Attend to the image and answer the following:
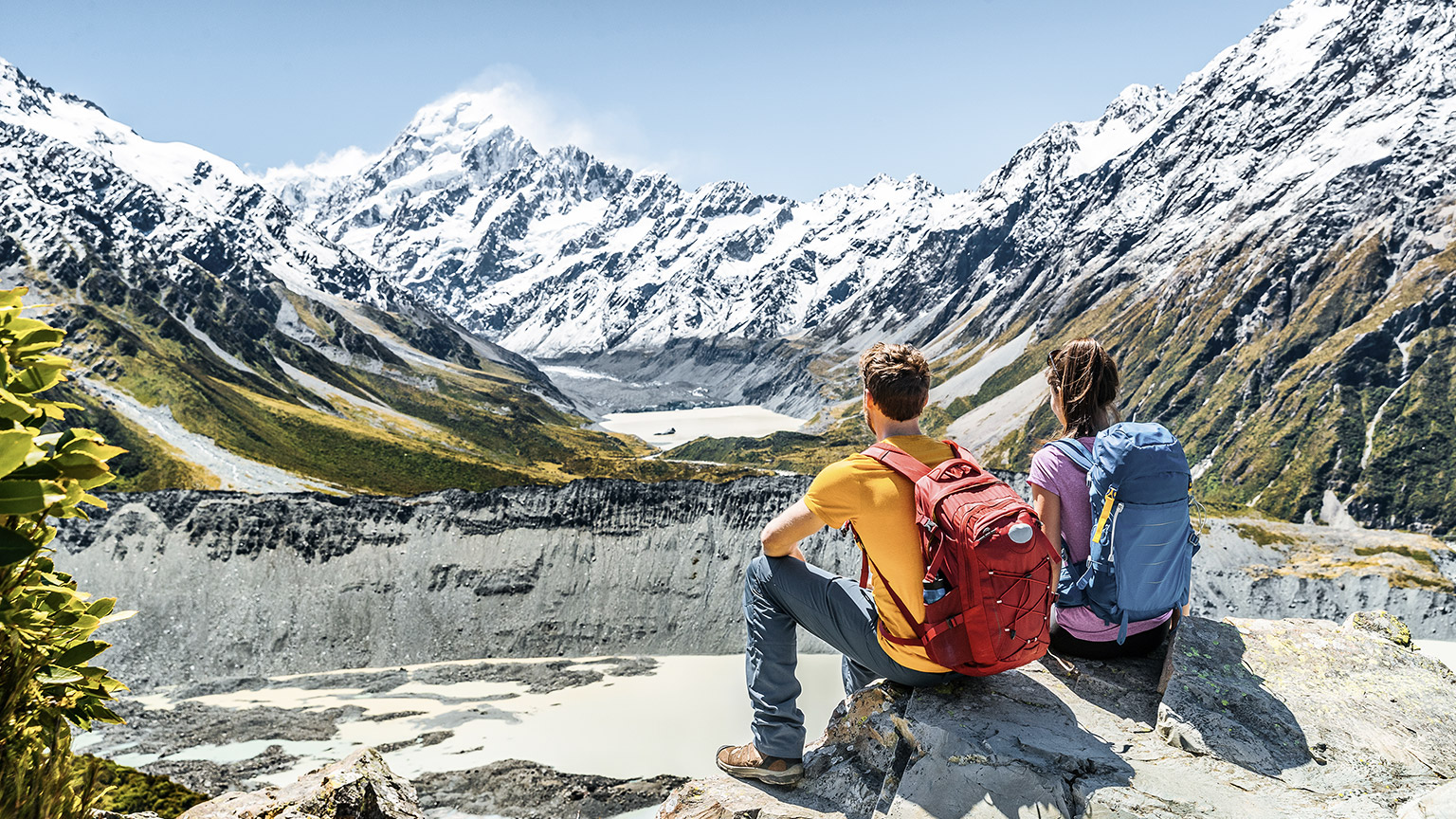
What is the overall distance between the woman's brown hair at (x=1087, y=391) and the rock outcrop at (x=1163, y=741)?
170 centimetres

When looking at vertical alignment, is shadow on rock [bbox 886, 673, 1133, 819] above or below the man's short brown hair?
below

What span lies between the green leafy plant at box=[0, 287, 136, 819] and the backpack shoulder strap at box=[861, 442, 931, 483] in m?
3.80

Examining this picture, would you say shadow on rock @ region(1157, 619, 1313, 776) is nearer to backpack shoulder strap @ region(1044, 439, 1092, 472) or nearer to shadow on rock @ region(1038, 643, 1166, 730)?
shadow on rock @ region(1038, 643, 1166, 730)

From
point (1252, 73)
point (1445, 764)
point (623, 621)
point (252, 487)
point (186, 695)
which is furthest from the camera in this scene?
point (1252, 73)

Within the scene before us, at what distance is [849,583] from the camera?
217 inches

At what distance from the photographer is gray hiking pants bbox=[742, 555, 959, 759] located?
5316 mm

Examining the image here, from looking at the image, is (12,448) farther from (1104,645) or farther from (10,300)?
(1104,645)

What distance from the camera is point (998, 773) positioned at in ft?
14.8

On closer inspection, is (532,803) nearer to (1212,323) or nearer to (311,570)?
(311,570)

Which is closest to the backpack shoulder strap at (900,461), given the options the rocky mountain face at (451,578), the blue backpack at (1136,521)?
the blue backpack at (1136,521)

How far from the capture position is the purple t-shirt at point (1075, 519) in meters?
5.75

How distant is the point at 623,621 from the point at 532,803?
18.0m

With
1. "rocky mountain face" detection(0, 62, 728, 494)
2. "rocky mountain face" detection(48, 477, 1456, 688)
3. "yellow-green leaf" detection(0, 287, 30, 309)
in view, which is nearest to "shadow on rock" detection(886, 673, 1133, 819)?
"yellow-green leaf" detection(0, 287, 30, 309)

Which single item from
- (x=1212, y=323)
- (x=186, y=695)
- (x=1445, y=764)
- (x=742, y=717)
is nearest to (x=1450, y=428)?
(x=1212, y=323)
